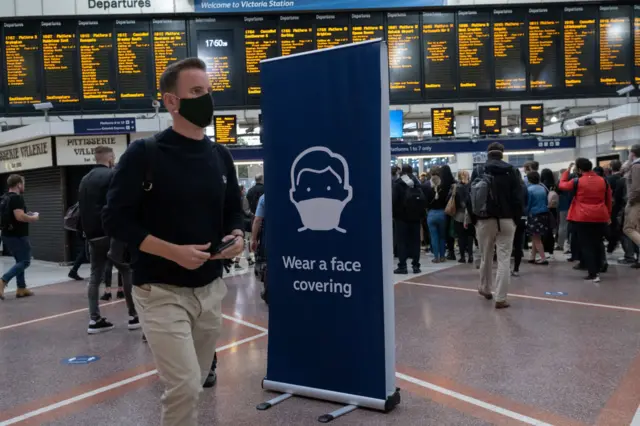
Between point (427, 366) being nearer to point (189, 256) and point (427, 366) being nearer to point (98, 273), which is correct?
point (189, 256)

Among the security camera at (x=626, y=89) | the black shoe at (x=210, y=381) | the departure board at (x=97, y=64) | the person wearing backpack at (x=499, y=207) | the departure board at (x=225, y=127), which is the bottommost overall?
the black shoe at (x=210, y=381)

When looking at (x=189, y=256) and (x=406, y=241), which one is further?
(x=406, y=241)

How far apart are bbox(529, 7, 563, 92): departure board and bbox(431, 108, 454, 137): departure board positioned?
78.2 inches

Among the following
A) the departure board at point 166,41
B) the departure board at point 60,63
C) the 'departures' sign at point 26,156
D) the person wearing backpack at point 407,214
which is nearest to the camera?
the person wearing backpack at point 407,214

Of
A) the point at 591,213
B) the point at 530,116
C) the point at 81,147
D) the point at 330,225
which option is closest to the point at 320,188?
the point at 330,225

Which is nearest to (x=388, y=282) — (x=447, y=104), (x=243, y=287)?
(x=243, y=287)

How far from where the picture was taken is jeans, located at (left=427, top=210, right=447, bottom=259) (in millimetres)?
10695

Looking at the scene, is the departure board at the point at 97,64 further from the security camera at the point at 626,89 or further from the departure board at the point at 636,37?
the departure board at the point at 636,37

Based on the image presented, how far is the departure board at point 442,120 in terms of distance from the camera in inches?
505

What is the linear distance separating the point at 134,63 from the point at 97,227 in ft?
24.9

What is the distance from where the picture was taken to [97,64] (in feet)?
41.2

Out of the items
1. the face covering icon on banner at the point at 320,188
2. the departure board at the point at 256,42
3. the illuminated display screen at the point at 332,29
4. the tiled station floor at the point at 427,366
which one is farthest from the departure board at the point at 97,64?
the face covering icon on banner at the point at 320,188

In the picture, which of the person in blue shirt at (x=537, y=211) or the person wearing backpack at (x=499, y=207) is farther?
the person in blue shirt at (x=537, y=211)

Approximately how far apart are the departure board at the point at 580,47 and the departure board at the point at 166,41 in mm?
8796
